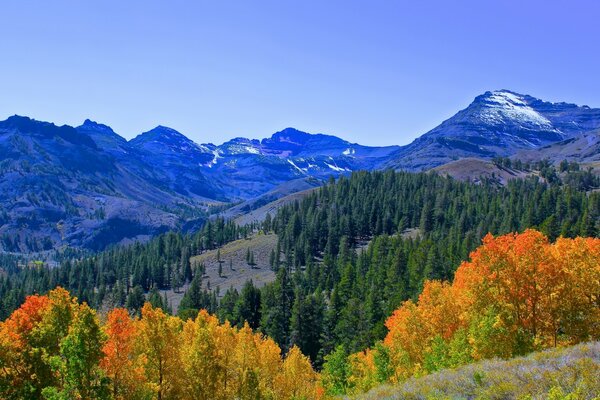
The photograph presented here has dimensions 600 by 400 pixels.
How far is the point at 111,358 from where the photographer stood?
39906 mm

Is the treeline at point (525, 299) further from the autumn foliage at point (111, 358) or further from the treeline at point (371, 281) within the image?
the treeline at point (371, 281)

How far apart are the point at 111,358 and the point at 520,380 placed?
30.7 meters

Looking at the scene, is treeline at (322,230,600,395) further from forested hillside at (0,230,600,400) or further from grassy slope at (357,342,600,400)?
grassy slope at (357,342,600,400)

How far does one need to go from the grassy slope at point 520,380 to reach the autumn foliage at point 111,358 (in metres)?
17.0

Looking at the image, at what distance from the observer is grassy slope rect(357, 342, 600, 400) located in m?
23.1

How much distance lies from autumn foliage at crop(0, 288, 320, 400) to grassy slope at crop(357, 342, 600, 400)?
17021 mm

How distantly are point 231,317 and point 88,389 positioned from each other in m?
106

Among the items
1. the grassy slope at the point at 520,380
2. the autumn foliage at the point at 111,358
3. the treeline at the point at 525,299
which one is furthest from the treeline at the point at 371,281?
the grassy slope at the point at 520,380

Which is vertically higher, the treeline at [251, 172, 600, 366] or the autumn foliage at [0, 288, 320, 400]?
the autumn foliage at [0, 288, 320, 400]

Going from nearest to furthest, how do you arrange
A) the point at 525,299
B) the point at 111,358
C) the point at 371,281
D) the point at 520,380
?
the point at 520,380 < the point at 111,358 < the point at 525,299 < the point at 371,281

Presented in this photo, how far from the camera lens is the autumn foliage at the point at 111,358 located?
108 feet

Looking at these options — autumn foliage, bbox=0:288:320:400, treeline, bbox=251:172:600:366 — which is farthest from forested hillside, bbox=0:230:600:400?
treeline, bbox=251:172:600:366

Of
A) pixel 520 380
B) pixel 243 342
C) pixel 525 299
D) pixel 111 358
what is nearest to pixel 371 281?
pixel 243 342

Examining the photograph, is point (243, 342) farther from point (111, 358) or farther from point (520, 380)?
point (520, 380)
